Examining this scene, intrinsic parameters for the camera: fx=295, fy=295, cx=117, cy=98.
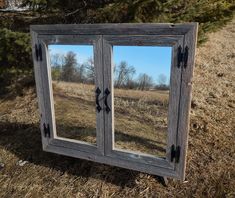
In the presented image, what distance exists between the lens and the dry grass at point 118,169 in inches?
111

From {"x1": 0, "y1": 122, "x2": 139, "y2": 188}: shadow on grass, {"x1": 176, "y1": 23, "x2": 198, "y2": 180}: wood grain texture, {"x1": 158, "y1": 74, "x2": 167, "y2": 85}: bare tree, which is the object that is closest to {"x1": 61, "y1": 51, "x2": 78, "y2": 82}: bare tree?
{"x1": 158, "y1": 74, "x2": 167, "y2": 85}: bare tree

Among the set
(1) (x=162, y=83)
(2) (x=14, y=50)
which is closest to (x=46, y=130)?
(1) (x=162, y=83)

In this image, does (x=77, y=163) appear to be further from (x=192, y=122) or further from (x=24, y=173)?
(x=192, y=122)

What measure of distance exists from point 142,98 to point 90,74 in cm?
54

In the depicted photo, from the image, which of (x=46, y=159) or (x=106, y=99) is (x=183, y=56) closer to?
(x=106, y=99)

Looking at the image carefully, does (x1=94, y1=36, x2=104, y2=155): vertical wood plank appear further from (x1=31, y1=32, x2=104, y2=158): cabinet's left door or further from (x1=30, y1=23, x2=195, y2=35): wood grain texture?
(x1=30, y1=23, x2=195, y2=35): wood grain texture

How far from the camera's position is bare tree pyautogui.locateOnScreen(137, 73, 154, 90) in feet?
A: 8.43

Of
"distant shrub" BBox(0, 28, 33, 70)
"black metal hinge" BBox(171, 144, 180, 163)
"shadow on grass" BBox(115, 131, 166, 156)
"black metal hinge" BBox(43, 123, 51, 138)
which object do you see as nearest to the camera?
"black metal hinge" BBox(171, 144, 180, 163)

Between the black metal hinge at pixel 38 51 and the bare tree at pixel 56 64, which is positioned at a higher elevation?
the black metal hinge at pixel 38 51

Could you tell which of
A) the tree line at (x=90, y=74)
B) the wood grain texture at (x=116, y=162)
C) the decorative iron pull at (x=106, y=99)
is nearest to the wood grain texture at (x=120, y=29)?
the tree line at (x=90, y=74)

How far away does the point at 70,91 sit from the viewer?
3.02m

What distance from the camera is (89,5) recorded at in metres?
4.91

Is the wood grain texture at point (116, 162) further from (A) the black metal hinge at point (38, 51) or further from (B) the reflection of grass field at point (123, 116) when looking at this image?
(A) the black metal hinge at point (38, 51)

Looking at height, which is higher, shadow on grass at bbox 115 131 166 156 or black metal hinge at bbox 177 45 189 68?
black metal hinge at bbox 177 45 189 68
